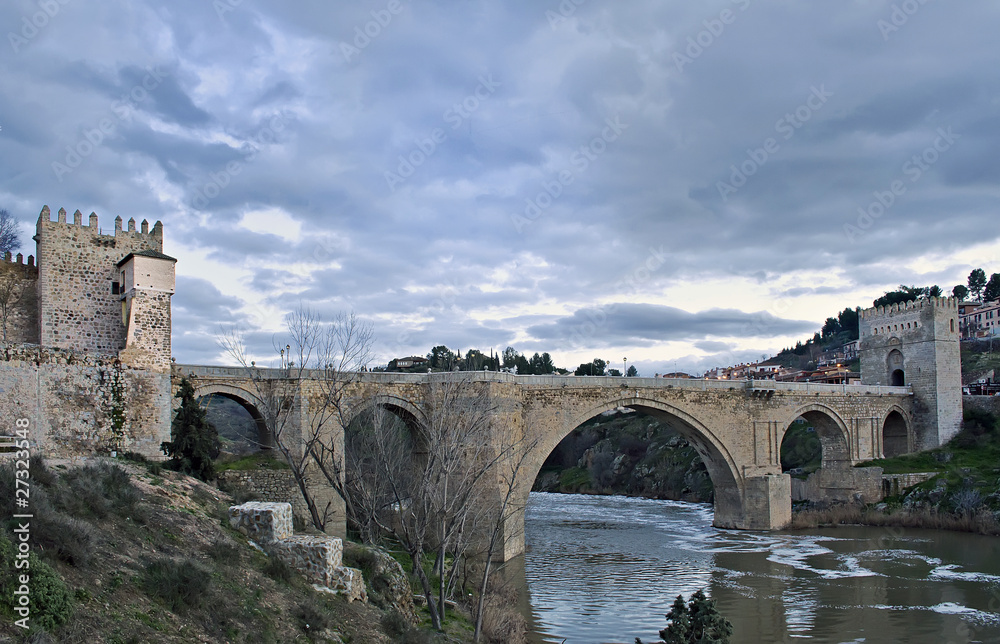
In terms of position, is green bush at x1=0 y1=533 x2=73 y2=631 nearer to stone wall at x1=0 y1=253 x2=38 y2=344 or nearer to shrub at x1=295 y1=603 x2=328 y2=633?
shrub at x1=295 y1=603 x2=328 y2=633

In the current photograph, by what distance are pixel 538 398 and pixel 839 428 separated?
1557cm

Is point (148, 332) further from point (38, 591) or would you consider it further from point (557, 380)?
point (557, 380)

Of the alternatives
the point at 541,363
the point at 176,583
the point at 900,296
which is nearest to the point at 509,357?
the point at 541,363

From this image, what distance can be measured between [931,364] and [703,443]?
12907 mm

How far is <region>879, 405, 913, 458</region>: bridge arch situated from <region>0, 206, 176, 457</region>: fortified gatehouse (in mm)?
29909

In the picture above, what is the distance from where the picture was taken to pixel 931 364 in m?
32.9

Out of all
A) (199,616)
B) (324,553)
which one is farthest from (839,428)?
(199,616)

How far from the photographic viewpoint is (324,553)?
10266mm

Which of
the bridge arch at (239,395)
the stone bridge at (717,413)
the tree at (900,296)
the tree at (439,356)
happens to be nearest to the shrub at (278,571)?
the stone bridge at (717,413)

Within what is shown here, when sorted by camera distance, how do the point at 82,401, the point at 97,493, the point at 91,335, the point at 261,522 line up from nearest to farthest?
the point at 97,493 → the point at 261,522 → the point at 82,401 → the point at 91,335

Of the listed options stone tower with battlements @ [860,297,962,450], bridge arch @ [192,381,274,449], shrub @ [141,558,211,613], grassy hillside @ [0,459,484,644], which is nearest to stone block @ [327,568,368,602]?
grassy hillside @ [0,459,484,644]

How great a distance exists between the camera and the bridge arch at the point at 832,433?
102 ft

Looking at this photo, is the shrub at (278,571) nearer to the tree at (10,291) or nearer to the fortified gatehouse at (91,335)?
the fortified gatehouse at (91,335)

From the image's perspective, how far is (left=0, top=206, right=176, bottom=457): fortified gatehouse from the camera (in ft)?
41.6
